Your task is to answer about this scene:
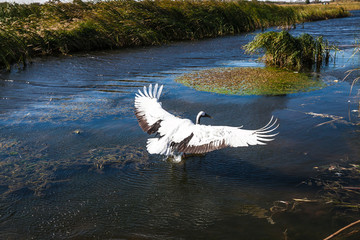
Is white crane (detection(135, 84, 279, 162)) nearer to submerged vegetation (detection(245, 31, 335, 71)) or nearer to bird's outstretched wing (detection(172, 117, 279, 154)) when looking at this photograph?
bird's outstretched wing (detection(172, 117, 279, 154))

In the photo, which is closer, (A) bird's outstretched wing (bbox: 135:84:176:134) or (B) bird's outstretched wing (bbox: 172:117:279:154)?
(B) bird's outstretched wing (bbox: 172:117:279:154)

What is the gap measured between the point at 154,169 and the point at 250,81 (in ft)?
15.8

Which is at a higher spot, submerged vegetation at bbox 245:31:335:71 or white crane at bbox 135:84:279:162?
submerged vegetation at bbox 245:31:335:71

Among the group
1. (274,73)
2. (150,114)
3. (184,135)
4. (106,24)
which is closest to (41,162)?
(150,114)

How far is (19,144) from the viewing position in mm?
4973

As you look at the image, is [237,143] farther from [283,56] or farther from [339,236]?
[283,56]

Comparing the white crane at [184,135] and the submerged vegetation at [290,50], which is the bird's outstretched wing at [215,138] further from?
the submerged vegetation at [290,50]

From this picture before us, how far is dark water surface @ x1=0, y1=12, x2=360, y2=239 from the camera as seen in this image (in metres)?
3.25

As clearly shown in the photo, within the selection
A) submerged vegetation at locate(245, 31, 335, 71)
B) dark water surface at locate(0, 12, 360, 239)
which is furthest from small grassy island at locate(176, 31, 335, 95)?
dark water surface at locate(0, 12, 360, 239)

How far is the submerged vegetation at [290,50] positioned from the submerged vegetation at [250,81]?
51cm

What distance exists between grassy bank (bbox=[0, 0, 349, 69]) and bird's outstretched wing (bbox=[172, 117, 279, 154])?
306 inches

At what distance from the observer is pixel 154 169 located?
433cm

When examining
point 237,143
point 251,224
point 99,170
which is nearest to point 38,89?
point 99,170

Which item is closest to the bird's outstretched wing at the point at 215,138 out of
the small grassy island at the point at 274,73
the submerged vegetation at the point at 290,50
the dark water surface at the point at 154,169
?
the dark water surface at the point at 154,169
